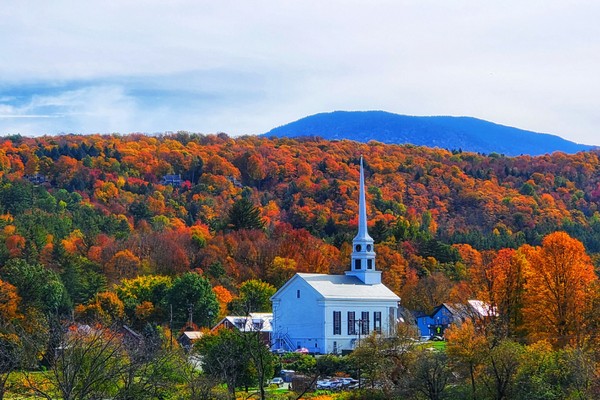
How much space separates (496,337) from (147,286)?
1455 inches

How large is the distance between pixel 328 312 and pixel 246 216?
39.4m

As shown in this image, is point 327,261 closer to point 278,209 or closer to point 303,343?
point 303,343

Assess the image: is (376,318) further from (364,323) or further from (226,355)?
(226,355)

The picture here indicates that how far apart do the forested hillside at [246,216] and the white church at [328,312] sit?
625 cm

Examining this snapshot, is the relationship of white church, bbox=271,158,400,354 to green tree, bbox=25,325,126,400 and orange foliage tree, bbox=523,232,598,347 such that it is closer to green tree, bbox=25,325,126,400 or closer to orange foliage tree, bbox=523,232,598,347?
orange foliage tree, bbox=523,232,598,347

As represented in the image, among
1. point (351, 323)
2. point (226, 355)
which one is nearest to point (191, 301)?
point (351, 323)

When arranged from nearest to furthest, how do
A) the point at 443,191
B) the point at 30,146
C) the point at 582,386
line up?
the point at 582,386 → the point at 443,191 → the point at 30,146

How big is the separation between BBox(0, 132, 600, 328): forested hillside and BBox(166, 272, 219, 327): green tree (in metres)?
0.13

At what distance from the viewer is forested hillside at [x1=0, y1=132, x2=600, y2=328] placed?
292 ft

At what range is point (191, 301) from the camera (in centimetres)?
8000

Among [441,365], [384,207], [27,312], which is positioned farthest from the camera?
[384,207]

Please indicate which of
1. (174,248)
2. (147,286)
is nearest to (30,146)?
(174,248)

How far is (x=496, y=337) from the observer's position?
52188 millimetres

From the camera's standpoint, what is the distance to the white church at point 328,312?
75.1 m
